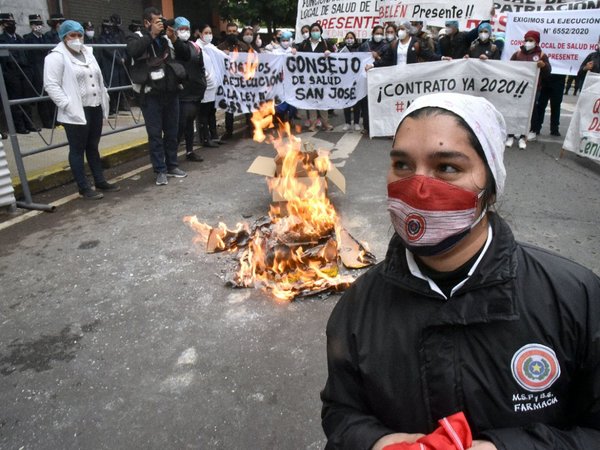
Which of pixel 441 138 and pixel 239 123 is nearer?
pixel 441 138

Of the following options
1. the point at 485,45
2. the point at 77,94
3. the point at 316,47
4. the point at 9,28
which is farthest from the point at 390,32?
the point at 9,28

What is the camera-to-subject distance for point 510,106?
374 inches

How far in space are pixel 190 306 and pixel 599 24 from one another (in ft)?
31.8

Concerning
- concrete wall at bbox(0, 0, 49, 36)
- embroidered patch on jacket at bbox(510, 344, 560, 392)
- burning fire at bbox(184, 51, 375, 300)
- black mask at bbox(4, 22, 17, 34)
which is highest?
concrete wall at bbox(0, 0, 49, 36)

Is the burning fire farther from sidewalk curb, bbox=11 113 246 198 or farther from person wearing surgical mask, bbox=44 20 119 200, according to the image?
sidewalk curb, bbox=11 113 246 198

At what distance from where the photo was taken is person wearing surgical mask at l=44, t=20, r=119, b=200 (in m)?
5.79

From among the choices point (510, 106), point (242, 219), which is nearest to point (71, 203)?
point (242, 219)

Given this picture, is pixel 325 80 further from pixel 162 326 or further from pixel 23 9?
pixel 162 326

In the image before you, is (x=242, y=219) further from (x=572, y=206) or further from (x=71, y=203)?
(x=572, y=206)

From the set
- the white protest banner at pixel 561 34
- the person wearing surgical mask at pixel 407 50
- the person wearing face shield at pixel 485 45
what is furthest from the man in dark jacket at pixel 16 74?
the white protest banner at pixel 561 34

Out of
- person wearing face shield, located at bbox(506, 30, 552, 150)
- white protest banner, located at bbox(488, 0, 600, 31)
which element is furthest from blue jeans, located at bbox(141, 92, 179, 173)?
white protest banner, located at bbox(488, 0, 600, 31)

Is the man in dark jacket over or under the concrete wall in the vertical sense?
under

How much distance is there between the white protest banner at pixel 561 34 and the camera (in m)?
9.31

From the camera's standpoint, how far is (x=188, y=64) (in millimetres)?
8266
